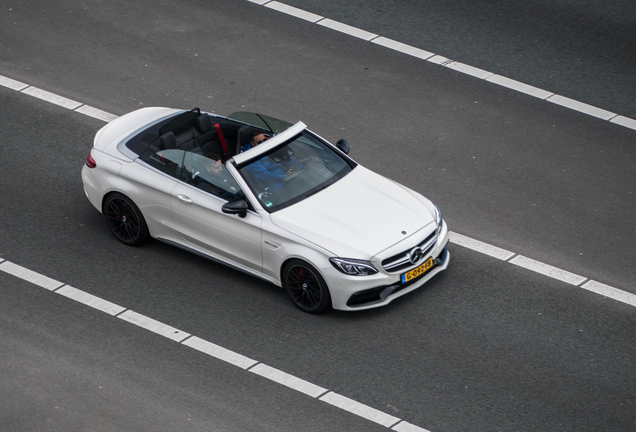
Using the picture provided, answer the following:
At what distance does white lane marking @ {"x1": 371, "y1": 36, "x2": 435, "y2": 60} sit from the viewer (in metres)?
15.0

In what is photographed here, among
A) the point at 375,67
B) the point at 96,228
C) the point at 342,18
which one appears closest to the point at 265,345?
the point at 96,228

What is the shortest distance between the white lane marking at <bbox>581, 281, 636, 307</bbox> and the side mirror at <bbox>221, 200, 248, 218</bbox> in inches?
151

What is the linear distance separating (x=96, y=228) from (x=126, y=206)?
74 cm

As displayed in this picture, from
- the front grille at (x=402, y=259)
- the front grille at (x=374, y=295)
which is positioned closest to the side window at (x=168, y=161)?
the front grille at (x=374, y=295)

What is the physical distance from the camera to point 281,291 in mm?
10453

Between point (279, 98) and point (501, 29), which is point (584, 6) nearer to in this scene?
point (501, 29)

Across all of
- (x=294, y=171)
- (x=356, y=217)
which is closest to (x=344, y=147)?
(x=294, y=171)

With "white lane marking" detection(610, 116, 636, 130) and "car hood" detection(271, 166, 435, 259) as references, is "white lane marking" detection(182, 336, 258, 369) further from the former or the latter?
"white lane marking" detection(610, 116, 636, 130)

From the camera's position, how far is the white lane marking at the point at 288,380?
906 cm

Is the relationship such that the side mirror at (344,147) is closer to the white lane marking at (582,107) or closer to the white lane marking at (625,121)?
the white lane marking at (582,107)

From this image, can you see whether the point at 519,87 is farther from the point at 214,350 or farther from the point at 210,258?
the point at 214,350

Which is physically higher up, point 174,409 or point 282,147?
point 282,147

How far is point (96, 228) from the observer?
11.5 metres

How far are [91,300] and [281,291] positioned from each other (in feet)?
6.78
